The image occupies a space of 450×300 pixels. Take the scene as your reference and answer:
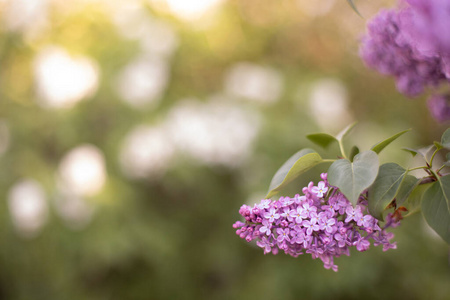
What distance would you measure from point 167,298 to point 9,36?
1800mm

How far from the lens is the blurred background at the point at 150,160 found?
7.72 ft

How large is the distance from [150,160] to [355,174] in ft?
6.52

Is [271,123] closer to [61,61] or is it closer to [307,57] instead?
[61,61]

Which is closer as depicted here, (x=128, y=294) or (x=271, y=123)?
(x=271, y=123)

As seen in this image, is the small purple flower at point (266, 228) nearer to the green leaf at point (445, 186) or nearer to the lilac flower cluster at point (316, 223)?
the lilac flower cluster at point (316, 223)

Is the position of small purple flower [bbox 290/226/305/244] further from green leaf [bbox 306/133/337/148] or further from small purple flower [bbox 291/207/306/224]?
green leaf [bbox 306/133/337/148]

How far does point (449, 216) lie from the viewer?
46 centimetres

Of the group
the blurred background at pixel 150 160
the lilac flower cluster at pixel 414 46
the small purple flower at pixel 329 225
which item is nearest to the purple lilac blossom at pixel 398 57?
the lilac flower cluster at pixel 414 46

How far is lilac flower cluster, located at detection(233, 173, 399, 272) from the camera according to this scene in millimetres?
487

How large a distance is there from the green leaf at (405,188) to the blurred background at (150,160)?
5.47 ft

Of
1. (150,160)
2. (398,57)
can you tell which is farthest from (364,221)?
(150,160)

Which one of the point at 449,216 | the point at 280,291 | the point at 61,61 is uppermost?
the point at 449,216

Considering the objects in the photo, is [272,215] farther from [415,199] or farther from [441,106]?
[441,106]

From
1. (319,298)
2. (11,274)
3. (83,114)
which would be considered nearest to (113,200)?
(83,114)
